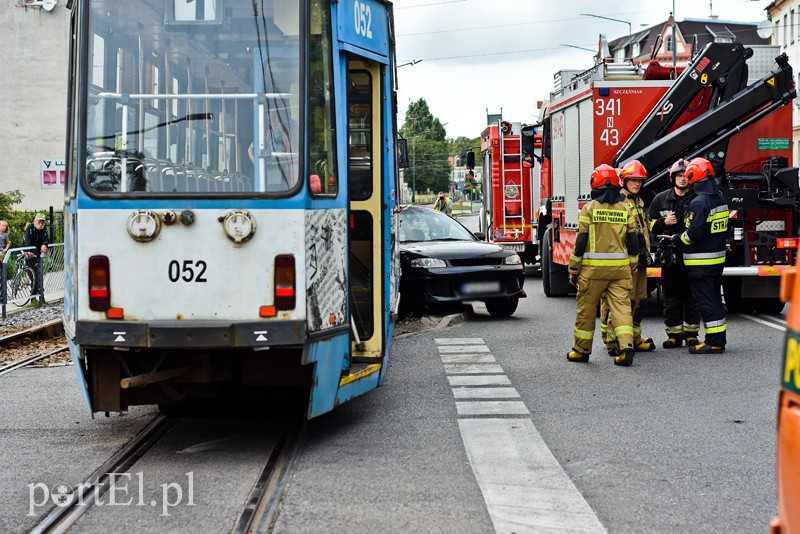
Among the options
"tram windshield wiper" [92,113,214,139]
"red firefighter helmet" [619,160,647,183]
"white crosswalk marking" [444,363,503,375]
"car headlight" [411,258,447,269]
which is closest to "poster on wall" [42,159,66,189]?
"car headlight" [411,258,447,269]

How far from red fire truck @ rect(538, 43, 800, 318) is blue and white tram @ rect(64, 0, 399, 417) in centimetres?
810

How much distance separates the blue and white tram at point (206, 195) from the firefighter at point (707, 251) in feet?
17.6

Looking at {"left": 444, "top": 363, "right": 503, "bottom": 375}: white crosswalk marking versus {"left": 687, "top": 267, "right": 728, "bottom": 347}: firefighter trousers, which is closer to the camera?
{"left": 444, "top": 363, "right": 503, "bottom": 375}: white crosswalk marking

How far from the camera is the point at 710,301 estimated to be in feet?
35.9

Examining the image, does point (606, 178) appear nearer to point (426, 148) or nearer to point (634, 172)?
point (634, 172)

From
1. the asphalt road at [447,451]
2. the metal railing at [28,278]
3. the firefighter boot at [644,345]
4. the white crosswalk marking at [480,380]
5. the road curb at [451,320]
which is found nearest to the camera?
the asphalt road at [447,451]

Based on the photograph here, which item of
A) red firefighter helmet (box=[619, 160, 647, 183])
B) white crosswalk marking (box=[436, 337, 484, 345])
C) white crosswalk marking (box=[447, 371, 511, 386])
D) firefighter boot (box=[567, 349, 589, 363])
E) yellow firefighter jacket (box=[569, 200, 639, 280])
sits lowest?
white crosswalk marking (box=[447, 371, 511, 386])

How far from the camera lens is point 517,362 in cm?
1066

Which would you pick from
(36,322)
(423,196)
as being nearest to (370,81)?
(36,322)

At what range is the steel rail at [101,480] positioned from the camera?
17.0ft

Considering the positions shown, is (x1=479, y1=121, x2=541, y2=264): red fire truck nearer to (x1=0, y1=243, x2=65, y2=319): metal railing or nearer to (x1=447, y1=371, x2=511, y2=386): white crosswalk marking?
(x1=0, y1=243, x2=65, y2=319): metal railing

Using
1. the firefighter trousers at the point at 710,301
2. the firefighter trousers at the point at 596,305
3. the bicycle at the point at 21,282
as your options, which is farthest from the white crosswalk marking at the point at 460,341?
the bicycle at the point at 21,282

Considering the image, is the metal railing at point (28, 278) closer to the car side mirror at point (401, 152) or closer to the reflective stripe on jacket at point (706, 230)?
the car side mirror at point (401, 152)

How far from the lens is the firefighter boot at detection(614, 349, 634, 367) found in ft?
33.7
